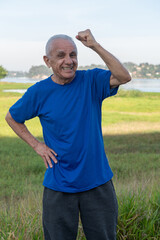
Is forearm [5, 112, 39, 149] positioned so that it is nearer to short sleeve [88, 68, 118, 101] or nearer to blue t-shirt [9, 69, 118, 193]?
blue t-shirt [9, 69, 118, 193]

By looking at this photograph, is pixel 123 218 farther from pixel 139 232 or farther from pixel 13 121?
pixel 13 121

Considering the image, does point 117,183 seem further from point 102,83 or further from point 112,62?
point 112,62

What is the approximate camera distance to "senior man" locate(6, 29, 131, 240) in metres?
2.25

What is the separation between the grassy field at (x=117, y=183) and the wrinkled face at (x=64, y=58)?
1392 millimetres

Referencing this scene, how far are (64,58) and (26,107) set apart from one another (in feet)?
1.49

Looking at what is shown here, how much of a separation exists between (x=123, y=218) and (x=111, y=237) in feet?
2.68

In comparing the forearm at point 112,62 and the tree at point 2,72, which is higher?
the forearm at point 112,62

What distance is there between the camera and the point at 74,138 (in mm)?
2248

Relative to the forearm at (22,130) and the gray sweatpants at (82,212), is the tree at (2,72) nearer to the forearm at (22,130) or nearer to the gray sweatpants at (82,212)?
the forearm at (22,130)

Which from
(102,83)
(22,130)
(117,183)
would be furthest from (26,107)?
(117,183)

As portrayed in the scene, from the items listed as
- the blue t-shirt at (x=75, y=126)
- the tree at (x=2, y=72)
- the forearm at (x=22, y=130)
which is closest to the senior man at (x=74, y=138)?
the blue t-shirt at (x=75, y=126)

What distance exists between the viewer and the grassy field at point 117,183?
3.18 m

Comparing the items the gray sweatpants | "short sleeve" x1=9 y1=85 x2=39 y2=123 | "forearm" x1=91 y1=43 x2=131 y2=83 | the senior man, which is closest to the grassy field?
the gray sweatpants

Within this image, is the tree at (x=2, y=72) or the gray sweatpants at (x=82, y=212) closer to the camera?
the gray sweatpants at (x=82, y=212)
